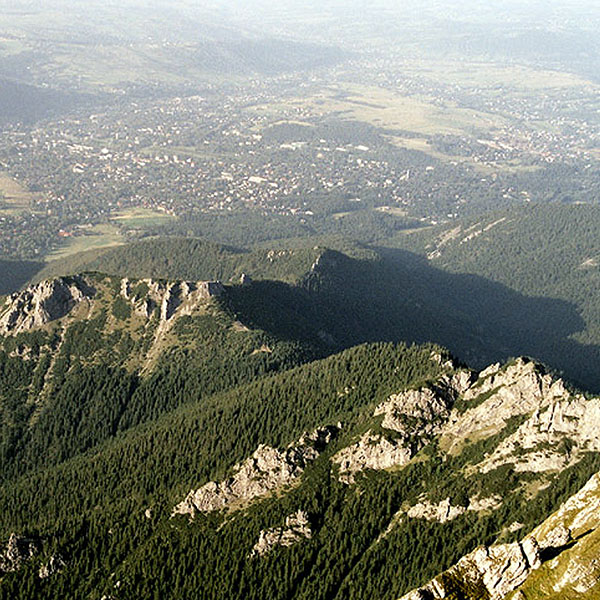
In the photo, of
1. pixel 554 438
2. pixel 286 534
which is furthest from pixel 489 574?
pixel 286 534

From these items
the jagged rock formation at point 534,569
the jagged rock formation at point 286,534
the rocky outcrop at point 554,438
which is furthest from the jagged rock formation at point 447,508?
the jagged rock formation at point 534,569

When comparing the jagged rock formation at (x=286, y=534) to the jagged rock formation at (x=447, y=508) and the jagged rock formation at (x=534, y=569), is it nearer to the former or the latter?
the jagged rock formation at (x=447, y=508)

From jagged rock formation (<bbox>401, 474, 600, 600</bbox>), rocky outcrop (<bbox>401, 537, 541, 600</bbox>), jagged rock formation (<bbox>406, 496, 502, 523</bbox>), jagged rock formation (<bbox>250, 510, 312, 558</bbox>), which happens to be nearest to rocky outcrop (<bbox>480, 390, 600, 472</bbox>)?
jagged rock formation (<bbox>406, 496, 502, 523</bbox>)

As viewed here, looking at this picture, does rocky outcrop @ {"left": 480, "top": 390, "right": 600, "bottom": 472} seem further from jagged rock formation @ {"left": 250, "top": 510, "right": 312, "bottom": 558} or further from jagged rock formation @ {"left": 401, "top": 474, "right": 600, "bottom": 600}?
jagged rock formation @ {"left": 401, "top": 474, "right": 600, "bottom": 600}

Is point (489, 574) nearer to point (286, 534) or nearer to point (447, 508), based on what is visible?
point (447, 508)

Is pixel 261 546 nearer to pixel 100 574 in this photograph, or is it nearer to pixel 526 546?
pixel 100 574

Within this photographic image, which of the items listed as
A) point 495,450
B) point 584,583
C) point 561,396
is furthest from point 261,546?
point 584,583
